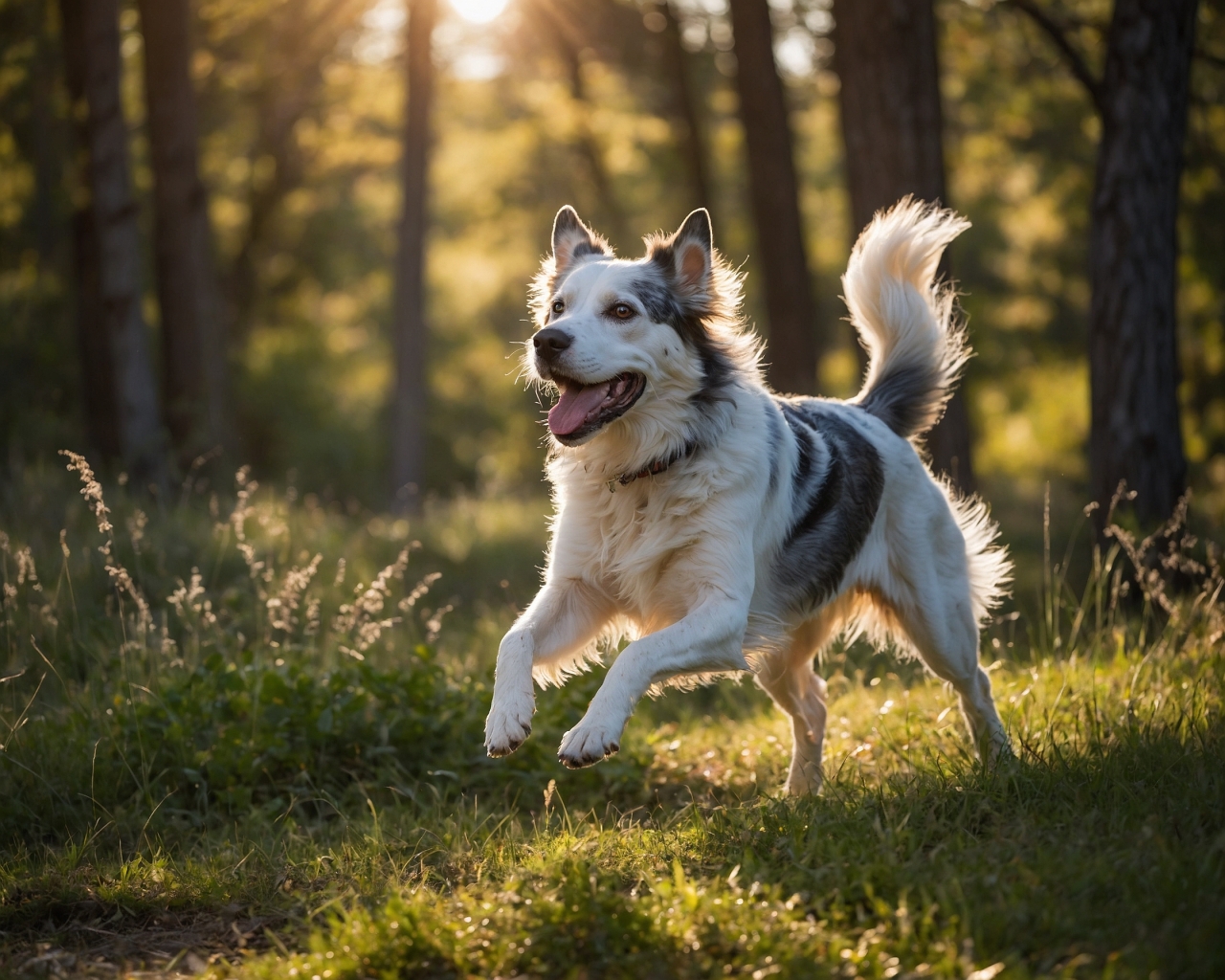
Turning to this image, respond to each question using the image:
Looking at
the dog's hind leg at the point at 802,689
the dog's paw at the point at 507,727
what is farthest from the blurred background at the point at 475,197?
the dog's paw at the point at 507,727

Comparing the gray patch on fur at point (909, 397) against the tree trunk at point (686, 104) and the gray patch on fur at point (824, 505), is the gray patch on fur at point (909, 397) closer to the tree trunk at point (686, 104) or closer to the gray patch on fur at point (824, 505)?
the gray patch on fur at point (824, 505)

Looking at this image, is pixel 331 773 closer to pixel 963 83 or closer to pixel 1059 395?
pixel 963 83

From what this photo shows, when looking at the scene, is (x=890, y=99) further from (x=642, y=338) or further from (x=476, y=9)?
(x=476, y=9)

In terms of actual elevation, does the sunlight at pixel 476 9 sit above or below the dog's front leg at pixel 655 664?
above

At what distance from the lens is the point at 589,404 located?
4344mm

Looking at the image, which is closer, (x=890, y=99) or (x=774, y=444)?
(x=774, y=444)

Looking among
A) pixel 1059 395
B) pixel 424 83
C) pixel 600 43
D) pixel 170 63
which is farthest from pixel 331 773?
pixel 1059 395

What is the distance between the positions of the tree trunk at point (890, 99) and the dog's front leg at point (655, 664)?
149 inches

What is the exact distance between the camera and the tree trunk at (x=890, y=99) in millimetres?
7344

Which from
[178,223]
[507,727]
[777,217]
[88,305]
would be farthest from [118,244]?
[507,727]

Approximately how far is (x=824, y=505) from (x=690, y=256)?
1.23 meters

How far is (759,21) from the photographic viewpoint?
11.0m

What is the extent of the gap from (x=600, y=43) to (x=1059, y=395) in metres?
17.7

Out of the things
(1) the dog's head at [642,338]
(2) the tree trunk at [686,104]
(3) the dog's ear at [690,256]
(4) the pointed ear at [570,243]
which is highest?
(2) the tree trunk at [686,104]
